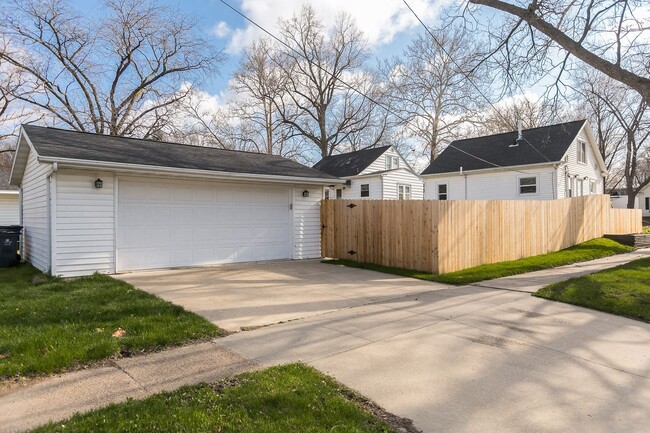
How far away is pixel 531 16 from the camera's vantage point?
8.99 m

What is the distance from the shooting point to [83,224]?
335 inches

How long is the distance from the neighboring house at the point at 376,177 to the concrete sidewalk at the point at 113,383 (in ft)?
55.7

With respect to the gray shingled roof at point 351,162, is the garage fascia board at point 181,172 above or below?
below

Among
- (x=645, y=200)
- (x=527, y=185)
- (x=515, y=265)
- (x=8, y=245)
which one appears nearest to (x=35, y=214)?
(x=8, y=245)

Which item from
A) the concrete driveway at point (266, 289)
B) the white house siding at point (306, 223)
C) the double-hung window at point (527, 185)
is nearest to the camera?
the concrete driveway at point (266, 289)

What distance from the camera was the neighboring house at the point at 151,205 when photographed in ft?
27.6

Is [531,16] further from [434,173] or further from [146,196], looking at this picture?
[434,173]

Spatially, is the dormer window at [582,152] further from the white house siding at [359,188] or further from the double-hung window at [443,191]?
the white house siding at [359,188]

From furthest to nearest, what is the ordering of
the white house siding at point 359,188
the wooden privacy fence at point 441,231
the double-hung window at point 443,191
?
the double-hung window at point 443,191
the white house siding at point 359,188
the wooden privacy fence at point 441,231

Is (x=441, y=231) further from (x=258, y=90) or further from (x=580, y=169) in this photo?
(x=258, y=90)

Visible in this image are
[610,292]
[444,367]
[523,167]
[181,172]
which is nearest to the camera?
[444,367]

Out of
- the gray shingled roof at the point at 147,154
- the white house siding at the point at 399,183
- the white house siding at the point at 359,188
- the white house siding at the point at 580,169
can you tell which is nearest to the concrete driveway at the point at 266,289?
the gray shingled roof at the point at 147,154

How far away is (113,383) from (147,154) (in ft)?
26.0

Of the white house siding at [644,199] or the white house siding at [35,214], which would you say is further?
the white house siding at [644,199]
